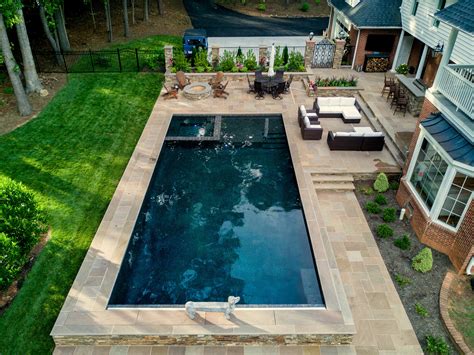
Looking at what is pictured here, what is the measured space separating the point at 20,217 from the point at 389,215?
39.0 feet

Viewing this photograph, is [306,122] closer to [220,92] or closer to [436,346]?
[220,92]

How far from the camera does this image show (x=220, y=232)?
39.2 feet

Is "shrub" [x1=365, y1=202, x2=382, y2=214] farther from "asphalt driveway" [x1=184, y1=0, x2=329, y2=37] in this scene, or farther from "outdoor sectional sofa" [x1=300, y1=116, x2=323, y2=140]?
"asphalt driveway" [x1=184, y1=0, x2=329, y2=37]

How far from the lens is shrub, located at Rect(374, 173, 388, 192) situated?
13.6 m

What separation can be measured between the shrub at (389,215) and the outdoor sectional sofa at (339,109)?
6521 millimetres

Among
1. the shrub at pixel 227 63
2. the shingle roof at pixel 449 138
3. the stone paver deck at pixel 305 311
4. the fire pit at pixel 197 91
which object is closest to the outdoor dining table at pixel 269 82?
the shrub at pixel 227 63

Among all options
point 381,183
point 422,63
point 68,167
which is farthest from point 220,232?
point 422,63

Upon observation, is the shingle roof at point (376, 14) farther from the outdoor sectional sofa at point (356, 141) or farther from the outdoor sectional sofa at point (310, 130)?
the outdoor sectional sofa at point (356, 141)

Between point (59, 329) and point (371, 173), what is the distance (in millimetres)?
11790

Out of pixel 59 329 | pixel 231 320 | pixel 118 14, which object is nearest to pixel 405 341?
pixel 231 320

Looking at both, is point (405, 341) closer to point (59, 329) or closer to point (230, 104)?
point (59, 329)

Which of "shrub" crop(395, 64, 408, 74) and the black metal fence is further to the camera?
the black metal fence

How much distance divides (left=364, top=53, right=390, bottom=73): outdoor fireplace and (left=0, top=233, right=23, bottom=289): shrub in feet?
71.5

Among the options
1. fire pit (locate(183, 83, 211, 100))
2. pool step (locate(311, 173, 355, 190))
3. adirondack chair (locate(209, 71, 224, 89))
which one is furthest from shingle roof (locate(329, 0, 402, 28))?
pool step (locate(311, 173, 355, 190))
